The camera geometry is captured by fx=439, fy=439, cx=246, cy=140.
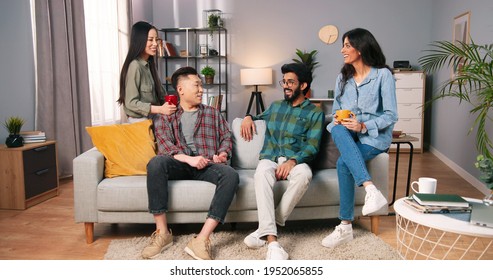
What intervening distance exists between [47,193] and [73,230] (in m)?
0.90

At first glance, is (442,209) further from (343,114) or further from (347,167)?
(343,114)

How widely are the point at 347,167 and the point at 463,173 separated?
2399mm

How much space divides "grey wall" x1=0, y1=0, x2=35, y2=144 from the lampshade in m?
2.94

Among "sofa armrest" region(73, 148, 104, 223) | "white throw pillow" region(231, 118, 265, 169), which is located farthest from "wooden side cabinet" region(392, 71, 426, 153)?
"sofa armrest" region(73, 148, 104, 223)

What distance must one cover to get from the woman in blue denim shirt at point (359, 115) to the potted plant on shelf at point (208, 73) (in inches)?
152

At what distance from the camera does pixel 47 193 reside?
133 inches

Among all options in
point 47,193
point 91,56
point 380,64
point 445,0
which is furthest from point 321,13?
point 47,193

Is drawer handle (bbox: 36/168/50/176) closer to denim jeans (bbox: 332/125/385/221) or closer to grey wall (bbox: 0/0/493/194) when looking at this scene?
denim jeans (bbox: 332/125/385/221)

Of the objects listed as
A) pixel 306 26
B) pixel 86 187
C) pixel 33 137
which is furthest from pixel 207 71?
pixel 86 187

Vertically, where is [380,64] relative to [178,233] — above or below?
above

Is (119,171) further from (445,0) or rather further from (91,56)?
(445,0)

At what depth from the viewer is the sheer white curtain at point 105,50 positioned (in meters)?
4.59

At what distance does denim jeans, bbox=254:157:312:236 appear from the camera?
2154mm

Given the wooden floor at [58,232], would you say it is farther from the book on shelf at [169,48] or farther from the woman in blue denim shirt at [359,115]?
the book on shelf at [169,48]
